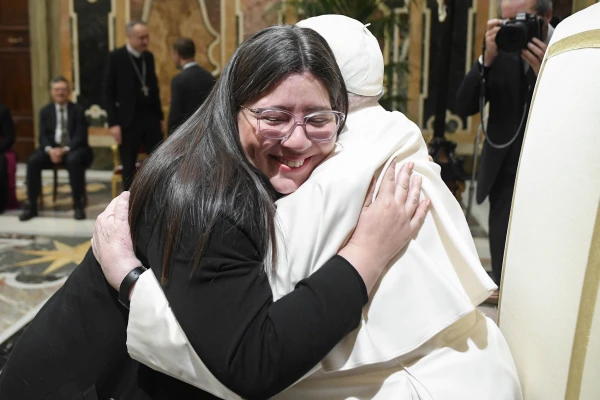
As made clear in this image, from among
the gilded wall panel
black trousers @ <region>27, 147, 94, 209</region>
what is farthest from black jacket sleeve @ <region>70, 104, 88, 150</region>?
the gilded wall panel

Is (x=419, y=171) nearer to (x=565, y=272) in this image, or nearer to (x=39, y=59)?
(x=565, y=272)

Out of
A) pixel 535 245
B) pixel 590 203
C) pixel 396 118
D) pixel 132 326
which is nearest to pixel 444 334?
pixel 535 245

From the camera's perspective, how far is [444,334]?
4.52ft

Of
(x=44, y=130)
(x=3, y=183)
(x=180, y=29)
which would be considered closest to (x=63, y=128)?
(x=44, y=130)

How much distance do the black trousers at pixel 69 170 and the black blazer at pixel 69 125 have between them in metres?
0.13

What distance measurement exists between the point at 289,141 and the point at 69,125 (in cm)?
630

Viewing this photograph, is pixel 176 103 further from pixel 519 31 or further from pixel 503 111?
pixel 519 31

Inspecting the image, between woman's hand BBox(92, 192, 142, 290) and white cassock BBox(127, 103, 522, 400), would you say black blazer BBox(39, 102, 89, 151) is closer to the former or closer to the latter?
woman's hand BBox(92, 192, 142, 290)

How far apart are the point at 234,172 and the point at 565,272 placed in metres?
0.64

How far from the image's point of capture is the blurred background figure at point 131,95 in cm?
677

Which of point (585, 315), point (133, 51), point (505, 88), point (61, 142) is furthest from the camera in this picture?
point (61, 142)

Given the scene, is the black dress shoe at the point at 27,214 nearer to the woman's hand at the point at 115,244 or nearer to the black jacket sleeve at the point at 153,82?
the black jacket sleeve at the point at 153,82

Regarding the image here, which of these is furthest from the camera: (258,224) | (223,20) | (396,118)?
(223,20)

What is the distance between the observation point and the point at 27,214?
6.72 metres
